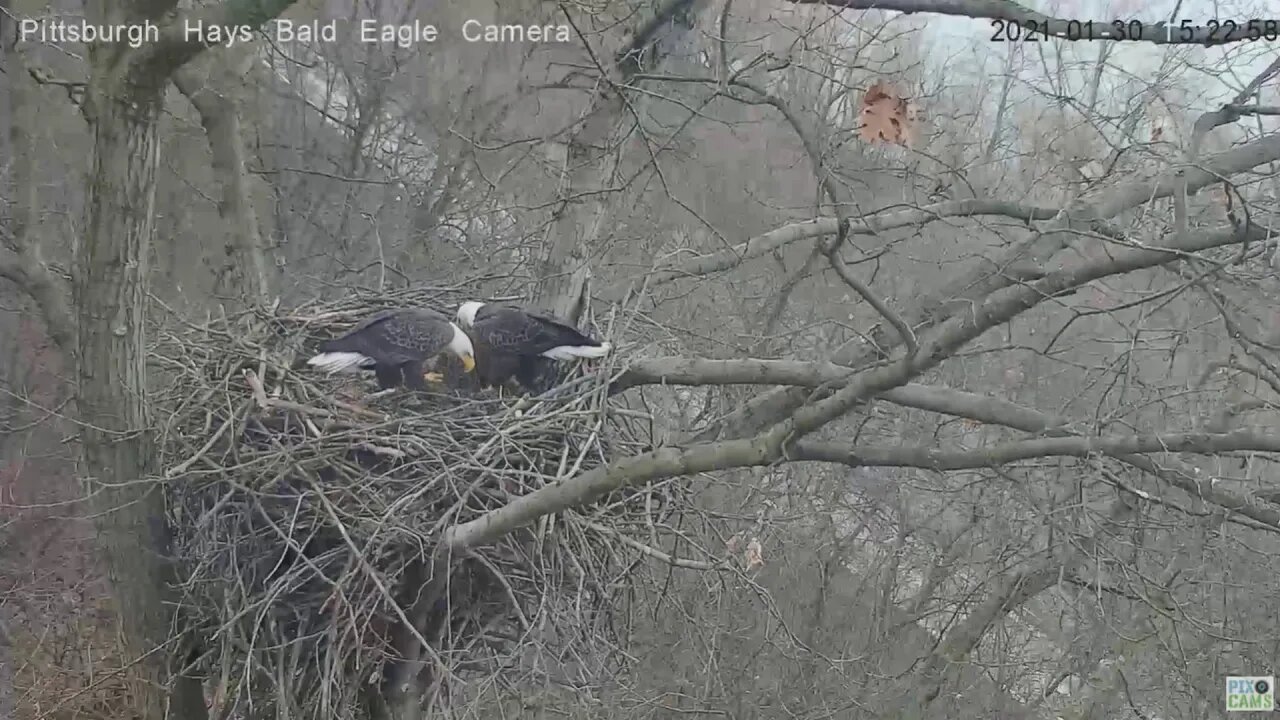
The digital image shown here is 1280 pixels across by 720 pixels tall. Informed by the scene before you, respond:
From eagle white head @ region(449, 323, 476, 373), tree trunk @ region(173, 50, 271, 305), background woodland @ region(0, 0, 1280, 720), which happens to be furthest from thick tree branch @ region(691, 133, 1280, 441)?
tree trunk @ region(173, 50, 271, 305)

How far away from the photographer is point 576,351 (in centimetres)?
374

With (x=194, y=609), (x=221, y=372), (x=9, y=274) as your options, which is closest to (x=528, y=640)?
(x=194, y=609)

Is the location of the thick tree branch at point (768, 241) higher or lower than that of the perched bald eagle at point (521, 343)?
higher

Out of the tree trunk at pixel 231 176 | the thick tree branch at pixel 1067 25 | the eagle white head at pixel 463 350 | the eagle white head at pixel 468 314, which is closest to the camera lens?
the thick tree branch at pixel 1067 25

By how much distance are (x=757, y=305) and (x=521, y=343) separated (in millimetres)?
3827

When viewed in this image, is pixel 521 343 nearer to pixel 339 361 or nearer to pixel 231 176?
pixel 339 361

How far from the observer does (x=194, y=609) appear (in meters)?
3.42

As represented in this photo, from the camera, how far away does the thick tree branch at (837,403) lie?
2.42 metres

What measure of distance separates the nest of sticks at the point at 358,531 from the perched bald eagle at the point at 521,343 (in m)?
0.24

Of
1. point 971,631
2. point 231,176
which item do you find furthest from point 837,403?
point 971,631

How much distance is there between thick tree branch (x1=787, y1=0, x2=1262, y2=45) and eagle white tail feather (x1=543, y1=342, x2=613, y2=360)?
1.45 metres

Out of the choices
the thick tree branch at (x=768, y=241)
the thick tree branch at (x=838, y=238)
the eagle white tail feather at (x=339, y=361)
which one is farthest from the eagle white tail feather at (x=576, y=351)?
the thick tree branch at (x=838, y=238)

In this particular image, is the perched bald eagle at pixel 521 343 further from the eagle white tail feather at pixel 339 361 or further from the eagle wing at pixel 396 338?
the eagle white tail feather at pixel 339 361

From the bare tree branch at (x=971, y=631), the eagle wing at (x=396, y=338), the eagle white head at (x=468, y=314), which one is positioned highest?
the eagle white head at (x=468, y=314)
